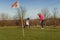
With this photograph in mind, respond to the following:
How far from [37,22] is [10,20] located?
372 inches

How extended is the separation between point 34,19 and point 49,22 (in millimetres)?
5197

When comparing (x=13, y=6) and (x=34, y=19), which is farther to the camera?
(x=34, y=19)

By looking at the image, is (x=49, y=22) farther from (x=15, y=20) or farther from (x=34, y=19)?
(x=15, y=20)

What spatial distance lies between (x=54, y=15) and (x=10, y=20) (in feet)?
49.0

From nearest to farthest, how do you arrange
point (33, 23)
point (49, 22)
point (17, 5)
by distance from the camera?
point (17, 5) → point (33, 23) → point (49, 22)

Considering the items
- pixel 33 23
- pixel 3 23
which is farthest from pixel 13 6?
pixel 3 23

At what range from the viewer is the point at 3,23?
241ft

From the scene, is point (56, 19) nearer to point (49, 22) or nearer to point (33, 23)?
point (49, 22)

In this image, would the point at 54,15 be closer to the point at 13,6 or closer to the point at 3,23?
the point at 3,23

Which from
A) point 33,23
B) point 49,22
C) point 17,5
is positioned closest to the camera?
point 17,5

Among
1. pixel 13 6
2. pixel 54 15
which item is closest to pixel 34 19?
pixel 54 15

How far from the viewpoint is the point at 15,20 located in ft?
254

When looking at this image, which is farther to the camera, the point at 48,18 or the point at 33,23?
the point at 48,18

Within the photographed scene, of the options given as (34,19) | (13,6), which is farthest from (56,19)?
(13,6)
